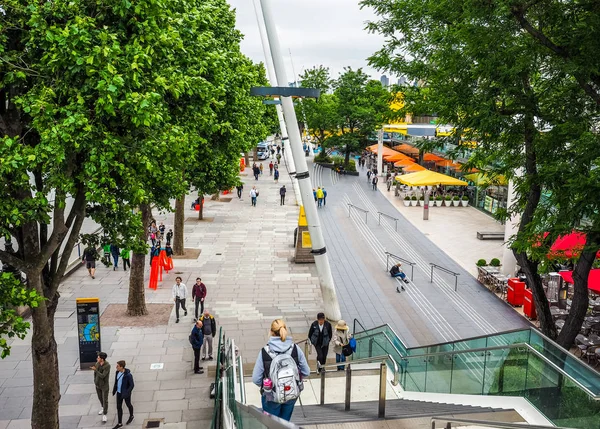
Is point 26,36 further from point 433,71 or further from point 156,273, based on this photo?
point 156,273

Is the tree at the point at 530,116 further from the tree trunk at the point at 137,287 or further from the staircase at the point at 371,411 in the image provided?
the tree trunk at the point at 137,287

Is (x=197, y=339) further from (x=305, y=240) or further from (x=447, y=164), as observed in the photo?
(x=447, y=164)

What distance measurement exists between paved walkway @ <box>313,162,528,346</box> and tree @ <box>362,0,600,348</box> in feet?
22.0

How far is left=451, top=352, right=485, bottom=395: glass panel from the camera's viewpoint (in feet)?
33.0

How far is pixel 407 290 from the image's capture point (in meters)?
23.0

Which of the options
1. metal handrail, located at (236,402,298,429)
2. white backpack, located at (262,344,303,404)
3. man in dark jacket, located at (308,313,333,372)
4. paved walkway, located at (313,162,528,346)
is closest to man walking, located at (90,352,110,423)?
man in dark jacket, located at (308,313,333,372)

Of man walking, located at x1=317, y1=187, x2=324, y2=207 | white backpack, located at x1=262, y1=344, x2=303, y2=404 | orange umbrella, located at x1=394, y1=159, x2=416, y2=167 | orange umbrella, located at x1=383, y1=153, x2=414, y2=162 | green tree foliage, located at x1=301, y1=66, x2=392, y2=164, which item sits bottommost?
man walking, located at x1=317, y1=187, x2=324, y2=207

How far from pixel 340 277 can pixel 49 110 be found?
1679cm

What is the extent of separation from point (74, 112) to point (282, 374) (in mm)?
4955

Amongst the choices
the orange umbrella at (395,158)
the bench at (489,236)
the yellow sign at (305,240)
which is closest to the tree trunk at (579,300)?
the yellow sign at (305,240)

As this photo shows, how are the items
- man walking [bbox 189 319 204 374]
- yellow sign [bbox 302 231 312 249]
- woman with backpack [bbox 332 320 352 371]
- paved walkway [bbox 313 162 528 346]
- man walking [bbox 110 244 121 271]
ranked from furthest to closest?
yellow sign [bbox 302 231 312 249], man walking [bbox 110 244 121 271], paved walkway [bbox 313 162 528 346], man walking [bbox 189 319 204 374], woman with backpack [bbox 332 320 352 371]

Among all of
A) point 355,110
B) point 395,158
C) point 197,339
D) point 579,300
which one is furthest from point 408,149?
point 579,300

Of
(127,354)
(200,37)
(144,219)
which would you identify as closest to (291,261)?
(144,219)

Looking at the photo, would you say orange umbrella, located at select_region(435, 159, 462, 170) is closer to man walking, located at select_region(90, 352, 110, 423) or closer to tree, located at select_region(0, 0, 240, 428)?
man walking, located at select_region(90, 352, 110, 423)
